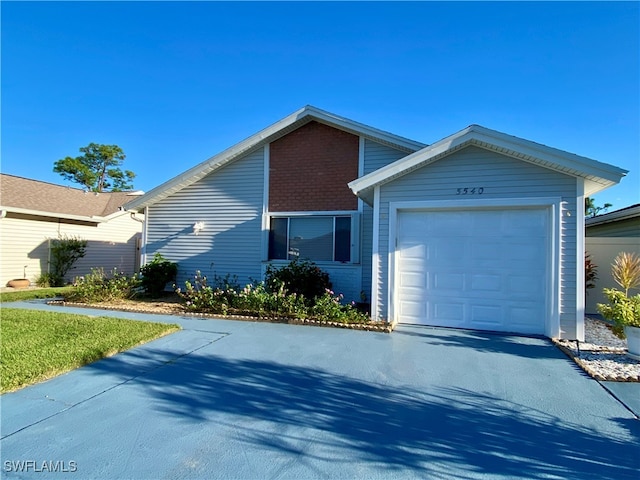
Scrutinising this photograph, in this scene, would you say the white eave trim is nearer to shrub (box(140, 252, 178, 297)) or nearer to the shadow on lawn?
the shadow on lawn

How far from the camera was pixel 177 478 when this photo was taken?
2406 mm

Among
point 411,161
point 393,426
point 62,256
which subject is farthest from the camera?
point 62,256

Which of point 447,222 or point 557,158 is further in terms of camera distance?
point 447,222

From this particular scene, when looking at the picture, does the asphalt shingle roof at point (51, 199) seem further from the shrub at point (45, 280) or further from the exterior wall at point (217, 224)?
the exterior wall at point (217, 224)

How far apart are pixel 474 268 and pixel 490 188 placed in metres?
1.58

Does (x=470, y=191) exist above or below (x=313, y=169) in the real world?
below

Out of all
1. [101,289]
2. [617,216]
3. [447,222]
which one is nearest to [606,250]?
[617,216]

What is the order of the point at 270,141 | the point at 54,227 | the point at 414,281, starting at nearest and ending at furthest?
the point at 414,281
the point at 270,141
the point at 54,227

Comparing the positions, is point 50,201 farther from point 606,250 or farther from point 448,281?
point 606,250

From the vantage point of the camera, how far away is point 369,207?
9203 mm

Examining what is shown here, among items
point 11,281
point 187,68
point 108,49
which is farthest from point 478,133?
point 11,281

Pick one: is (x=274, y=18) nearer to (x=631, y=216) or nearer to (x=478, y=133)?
(x=478, y=133)

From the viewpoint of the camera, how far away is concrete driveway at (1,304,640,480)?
2562mm

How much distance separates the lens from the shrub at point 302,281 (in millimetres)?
8461
